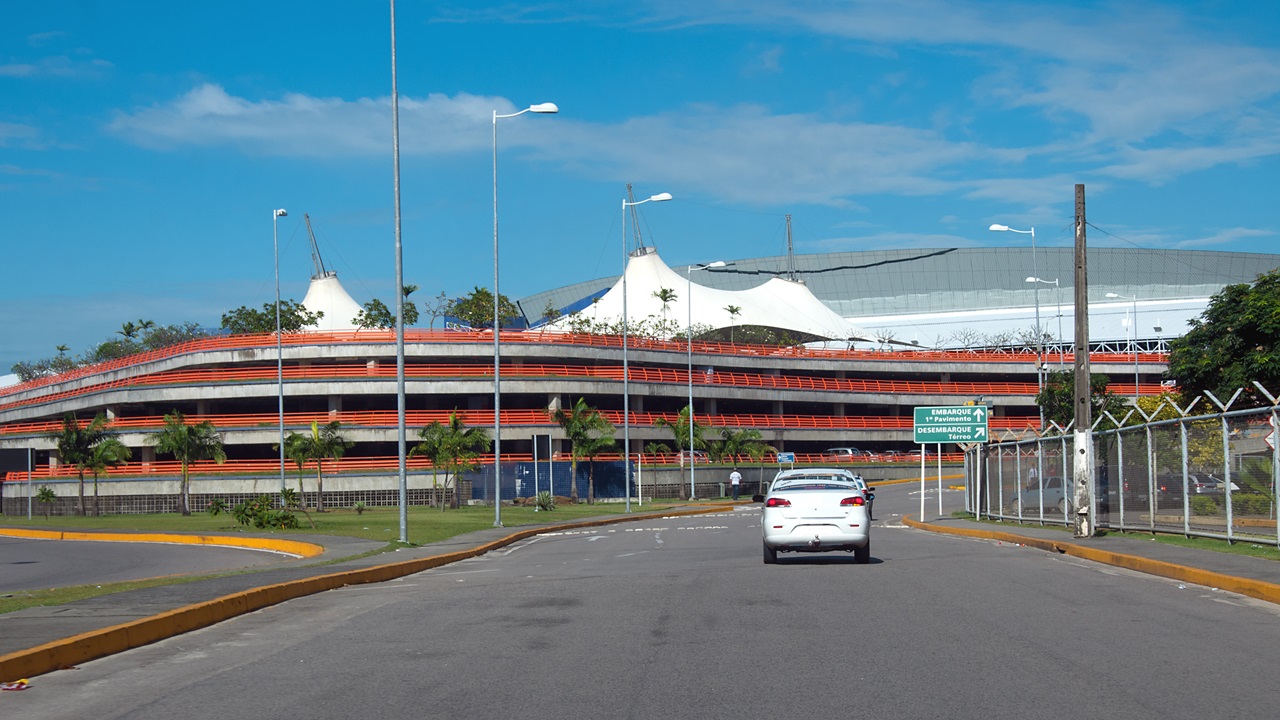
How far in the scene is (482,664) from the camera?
31.3 feet

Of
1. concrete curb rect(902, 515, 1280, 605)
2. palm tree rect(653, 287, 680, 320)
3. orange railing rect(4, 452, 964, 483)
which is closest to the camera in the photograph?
concrete curb rect(902, 515, 1280, 605)

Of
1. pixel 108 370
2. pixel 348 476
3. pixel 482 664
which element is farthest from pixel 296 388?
pixel 482 664

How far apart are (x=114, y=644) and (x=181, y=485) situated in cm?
5444

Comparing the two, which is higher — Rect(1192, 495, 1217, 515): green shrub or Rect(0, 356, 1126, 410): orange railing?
Answer: Rect(0, 356, 1126, 410): orange railing

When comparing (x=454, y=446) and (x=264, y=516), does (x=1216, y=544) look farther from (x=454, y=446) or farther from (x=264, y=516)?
(x=454, y=446)

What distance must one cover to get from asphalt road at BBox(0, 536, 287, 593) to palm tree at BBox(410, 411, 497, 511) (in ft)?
77.7

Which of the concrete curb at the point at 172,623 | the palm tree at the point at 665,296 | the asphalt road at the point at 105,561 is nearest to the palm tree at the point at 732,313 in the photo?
the palm tree at the point at 665,296

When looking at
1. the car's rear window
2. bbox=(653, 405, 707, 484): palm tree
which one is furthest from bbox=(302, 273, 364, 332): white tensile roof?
the car's rear window

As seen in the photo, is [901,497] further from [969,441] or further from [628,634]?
→ [628,634]

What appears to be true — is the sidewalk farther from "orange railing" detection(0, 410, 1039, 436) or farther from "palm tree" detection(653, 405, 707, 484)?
"palm tree" detection(653, 405, 707, 484)

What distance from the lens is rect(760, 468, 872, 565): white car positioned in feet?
62.6

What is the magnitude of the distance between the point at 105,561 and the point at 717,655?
1963 cm

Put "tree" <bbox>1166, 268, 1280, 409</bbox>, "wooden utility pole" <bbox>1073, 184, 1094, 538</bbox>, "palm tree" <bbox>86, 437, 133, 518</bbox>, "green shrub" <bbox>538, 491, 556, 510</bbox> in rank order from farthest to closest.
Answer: "palm tree" <bbox>86, 437, 133, 518</bbox> → "green shrub" <bbox>538, 491, 556, 510</bbox> → "tree" <bbox>1166, 268, 1280, 409</bbox> → "wooden utility pole" <bbox>1073, 184, 1094, 538</bbox>

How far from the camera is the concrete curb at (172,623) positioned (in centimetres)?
946
